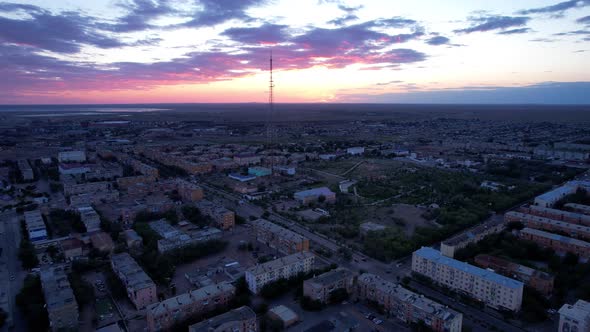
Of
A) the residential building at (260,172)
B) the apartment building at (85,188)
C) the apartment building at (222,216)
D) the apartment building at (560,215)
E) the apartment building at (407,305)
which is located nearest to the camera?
the apartment building at (407,305)

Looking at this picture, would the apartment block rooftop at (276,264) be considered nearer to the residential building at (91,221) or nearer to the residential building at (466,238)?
the residential building at (466,238)

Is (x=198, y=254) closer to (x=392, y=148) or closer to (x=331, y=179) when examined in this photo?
(x=331, y=179)

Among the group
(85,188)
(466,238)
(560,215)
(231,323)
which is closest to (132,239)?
(231,323)

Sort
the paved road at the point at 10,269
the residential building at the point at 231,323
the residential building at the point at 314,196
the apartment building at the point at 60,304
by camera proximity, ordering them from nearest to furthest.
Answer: the residential building at the point at 231,323, the apartment building at the point at 60,304, the paved road at the point at 10,269, the residential building at the point at 314,196

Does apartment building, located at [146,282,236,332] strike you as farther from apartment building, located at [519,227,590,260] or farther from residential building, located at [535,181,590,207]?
residential building, located at [535,181,590,207]

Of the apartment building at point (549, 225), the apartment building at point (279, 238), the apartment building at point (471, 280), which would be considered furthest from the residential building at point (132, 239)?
the apartment building at point (549, 225)

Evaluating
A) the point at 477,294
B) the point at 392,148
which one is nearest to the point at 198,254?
the point at 477,294
